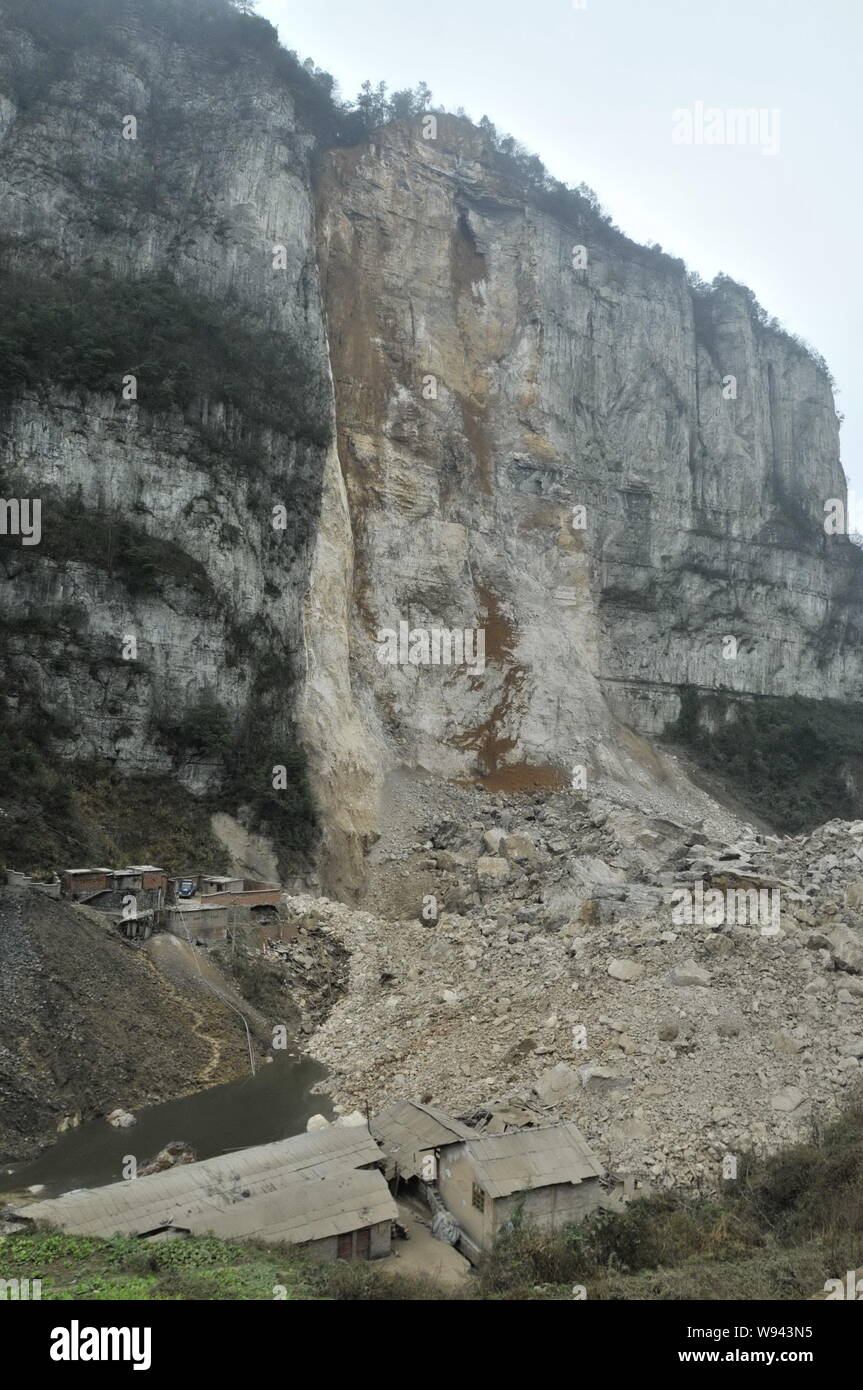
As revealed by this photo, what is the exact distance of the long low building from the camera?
Result: 8766 millimetres

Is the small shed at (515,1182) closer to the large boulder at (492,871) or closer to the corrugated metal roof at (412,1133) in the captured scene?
the corrugated metal roof at (412,1133)

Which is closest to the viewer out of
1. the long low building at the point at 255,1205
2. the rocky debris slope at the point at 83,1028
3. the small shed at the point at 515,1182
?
the long low building at the point at 255,1205

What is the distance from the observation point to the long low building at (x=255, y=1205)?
345 inches

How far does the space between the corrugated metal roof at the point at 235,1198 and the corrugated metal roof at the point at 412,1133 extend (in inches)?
19.2

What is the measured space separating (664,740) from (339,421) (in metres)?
19.1

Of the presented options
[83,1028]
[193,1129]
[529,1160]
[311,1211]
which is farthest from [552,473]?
[311,1211]

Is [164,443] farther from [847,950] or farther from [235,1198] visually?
[235,1198]

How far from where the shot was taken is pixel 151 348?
91.3 feet

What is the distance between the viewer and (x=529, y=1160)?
9.66m

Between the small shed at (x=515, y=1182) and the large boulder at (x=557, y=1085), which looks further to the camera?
the large boulder at (x=557, y=1085)

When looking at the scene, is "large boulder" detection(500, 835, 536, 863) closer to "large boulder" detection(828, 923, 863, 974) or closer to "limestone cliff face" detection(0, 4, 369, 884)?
"limestone cliff face" detection(0, 4, 369, 884)

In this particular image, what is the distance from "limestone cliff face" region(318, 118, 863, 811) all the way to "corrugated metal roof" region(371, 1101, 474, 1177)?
20140mm

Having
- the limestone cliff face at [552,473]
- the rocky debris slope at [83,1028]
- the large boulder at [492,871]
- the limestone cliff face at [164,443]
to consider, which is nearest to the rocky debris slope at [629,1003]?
the large boulder at [492,871]

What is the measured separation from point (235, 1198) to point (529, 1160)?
2.94m
